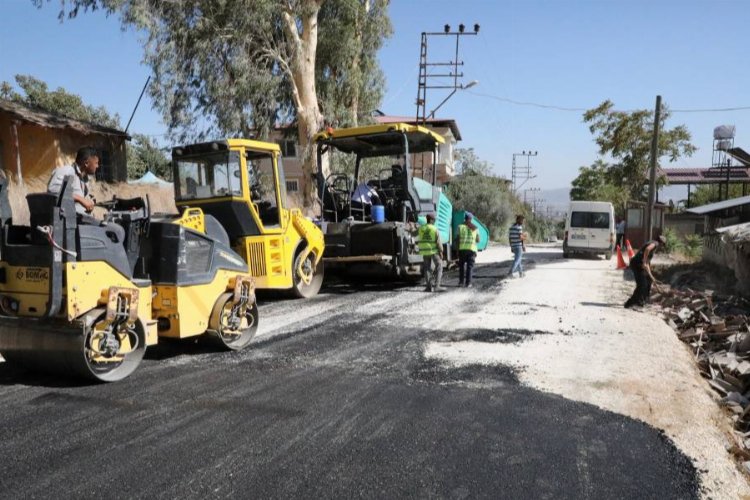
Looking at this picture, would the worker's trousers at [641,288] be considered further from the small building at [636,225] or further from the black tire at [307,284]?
the small building at [636,225]

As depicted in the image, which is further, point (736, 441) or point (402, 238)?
point (402, 238)

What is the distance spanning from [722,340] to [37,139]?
18.9m

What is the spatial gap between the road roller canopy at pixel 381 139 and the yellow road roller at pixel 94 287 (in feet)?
20.0

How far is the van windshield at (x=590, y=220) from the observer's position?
2094 cm

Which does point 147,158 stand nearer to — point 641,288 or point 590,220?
point 590,220

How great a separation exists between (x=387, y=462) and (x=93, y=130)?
60.9ft

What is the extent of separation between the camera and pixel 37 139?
18.0 m

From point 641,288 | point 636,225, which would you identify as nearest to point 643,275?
point 641,288

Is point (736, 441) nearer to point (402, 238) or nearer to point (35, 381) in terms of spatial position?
point (35, 381)

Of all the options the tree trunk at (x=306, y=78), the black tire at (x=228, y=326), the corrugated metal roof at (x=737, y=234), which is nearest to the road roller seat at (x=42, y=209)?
the black tire at (x=228, y=326)

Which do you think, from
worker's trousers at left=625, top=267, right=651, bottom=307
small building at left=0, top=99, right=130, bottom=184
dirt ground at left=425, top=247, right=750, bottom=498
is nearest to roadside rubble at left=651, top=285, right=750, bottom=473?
dirt ground at left=425, top=247, right=750, bottom=498

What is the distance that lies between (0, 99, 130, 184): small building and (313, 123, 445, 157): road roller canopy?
9534mm

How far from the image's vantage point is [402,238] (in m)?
11.1

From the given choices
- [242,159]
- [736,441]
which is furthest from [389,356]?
[242,159]
